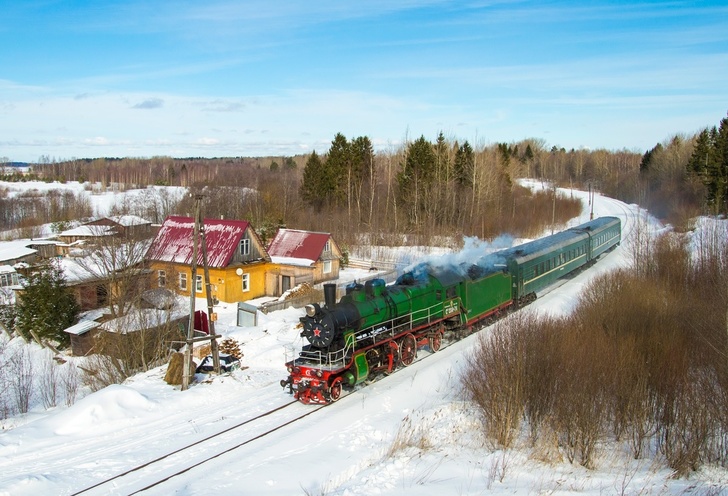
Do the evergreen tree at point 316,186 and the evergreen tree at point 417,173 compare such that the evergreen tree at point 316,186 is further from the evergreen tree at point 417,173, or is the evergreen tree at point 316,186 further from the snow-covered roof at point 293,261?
the snow-covered roof at point 293,261

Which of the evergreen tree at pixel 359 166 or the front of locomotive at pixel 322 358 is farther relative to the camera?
the evergreen tree at pixel 359 166

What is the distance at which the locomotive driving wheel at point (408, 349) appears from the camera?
61.5 feet

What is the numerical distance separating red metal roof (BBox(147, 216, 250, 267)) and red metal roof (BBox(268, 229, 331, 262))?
15.1 feet

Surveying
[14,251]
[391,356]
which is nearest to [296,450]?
[391,356]

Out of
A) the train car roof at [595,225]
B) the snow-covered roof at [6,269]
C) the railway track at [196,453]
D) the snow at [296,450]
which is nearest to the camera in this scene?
the snow at [296,450]

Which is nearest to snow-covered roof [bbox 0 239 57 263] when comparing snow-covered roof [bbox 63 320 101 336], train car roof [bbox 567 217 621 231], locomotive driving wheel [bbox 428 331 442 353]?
snow-covered roof [bbox 63 320 101 336]

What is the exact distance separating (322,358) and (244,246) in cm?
2238

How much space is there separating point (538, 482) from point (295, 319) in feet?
61.2

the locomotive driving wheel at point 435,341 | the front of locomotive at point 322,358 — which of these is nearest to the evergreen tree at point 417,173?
the locomotive driving wheel at point 435,341

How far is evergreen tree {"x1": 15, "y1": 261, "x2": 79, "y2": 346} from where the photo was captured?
1236 inches

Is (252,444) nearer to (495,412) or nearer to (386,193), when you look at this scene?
(495,412)

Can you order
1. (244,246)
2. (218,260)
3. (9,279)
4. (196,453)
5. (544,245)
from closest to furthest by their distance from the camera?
(196,453)
(544,245)
(218,260)
(244,246)
(9,279)

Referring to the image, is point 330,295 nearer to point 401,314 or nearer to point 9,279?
point 401,314

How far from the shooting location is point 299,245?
40.6m
